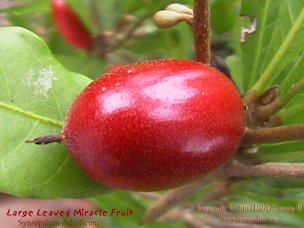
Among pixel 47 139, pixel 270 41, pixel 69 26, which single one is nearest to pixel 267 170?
pixel 270 41

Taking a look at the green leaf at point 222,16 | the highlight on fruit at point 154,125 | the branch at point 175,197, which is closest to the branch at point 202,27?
the highlight on fruit at point 154,125

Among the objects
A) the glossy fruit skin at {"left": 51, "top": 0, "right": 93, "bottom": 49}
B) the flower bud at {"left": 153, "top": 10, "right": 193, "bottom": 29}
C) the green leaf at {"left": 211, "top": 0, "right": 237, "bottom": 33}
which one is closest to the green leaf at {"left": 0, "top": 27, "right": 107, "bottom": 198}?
the flower bud at {"left": 153, "top": 10, "right": 193, "bottom": 29}

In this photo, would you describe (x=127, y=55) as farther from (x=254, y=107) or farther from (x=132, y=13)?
(x=254, y=107)

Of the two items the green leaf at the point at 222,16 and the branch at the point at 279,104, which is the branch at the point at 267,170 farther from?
the green leaf at the point at 222,16

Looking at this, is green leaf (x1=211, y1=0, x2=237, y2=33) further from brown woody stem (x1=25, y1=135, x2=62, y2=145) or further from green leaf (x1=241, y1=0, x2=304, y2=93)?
brown woody stem (x1=25, y1=135, x2=62, y2=145)

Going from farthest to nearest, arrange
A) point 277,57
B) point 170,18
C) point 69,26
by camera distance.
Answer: point 69,26
point 277,57
point 170,18

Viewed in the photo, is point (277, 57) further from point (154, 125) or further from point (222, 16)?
point (222, 16)
